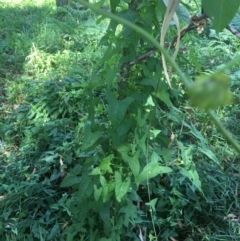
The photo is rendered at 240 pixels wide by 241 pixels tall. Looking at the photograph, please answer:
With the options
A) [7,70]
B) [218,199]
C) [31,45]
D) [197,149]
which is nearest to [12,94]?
[7,70]

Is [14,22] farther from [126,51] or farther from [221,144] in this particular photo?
[126,51]

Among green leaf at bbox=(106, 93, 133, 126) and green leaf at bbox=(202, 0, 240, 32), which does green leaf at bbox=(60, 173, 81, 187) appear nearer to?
green leaf at bbox=(106, 93, 133, 126)

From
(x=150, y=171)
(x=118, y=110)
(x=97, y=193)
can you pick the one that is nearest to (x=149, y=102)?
(x=118, y=110)

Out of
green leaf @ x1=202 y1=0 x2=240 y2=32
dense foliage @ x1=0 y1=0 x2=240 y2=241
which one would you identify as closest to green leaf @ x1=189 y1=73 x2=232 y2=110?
dense foliage @ x1=0 y1=0 x2=240 y2=241

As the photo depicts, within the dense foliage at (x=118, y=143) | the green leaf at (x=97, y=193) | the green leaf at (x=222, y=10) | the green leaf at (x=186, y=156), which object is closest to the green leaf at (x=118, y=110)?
the dense foliage at (x=118, y=143)

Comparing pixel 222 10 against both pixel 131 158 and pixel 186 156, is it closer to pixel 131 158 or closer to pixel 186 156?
pixel 131 158

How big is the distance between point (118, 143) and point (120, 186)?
0.13 metres

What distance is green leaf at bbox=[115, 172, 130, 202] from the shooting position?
49.3 inches

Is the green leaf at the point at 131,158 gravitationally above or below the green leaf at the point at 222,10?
below

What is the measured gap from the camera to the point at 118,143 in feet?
4.19

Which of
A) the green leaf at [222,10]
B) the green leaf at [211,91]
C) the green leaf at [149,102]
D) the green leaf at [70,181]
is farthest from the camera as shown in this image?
the green leaf at [70,181]

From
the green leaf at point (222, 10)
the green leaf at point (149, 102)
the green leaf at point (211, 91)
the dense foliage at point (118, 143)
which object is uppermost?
the green leaf at point (211, 91)

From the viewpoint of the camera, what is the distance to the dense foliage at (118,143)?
1241 mm

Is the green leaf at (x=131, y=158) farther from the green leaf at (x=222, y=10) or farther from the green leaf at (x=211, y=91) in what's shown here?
the green leaf at (x=211, y=91)
